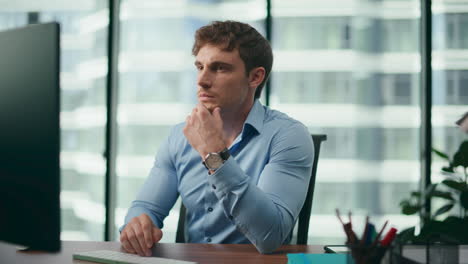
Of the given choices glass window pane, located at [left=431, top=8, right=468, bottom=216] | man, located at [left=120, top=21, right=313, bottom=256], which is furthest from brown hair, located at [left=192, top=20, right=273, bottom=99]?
glass window pane, located at [left=431, top=8, right=468, bottom=216]

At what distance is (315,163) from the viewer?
64.2 inches

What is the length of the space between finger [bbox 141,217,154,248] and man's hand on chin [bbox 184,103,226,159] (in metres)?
0.24

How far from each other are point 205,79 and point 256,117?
8.8 inches

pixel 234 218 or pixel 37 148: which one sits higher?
pixel 37 148

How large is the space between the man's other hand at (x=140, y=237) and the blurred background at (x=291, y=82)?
2.79 metres

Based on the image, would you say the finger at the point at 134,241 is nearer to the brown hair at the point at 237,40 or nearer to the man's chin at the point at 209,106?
the man's chin at the point at 209,106

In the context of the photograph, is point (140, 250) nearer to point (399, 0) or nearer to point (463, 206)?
point (463, 206)

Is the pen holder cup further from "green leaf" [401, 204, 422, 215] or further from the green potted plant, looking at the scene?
"green leaf" [401, 204, 422, 215]

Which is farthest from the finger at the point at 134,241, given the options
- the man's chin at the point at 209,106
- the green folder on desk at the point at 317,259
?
the man's chin at the point at 209,106

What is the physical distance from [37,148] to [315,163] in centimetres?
105

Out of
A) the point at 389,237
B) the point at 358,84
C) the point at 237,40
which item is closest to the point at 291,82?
the point at 358,84

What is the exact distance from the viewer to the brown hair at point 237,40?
1.64m

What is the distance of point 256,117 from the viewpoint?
1.66 metres

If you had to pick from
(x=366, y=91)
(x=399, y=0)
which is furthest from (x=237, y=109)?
(x=399, y=0)
